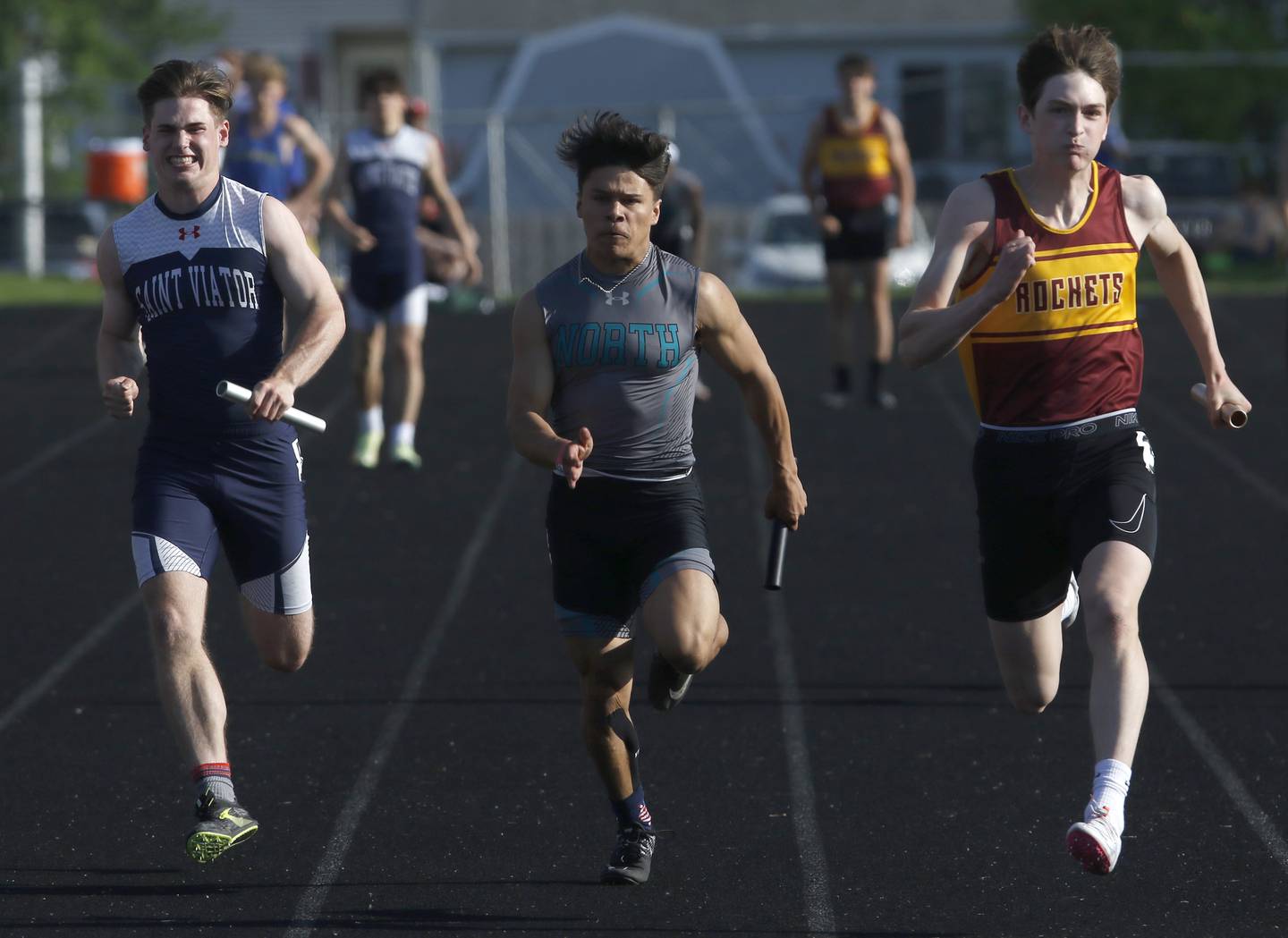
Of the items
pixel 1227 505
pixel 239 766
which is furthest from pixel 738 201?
pixel 239 766

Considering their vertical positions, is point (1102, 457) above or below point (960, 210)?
below

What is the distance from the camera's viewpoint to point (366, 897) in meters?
5.43

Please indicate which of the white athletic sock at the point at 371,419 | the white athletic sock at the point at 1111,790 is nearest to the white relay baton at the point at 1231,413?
the white athletic sock at the point at 1111,790

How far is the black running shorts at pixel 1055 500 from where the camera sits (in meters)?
5.52

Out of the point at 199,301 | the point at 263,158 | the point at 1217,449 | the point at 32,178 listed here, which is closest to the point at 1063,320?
the point at 199,301

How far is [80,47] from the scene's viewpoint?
34.0m

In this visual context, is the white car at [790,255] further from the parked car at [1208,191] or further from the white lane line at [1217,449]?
the white lane line at [1217,449]

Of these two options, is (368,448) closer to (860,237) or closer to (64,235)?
(860,237)

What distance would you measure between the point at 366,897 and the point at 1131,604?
2032 mm

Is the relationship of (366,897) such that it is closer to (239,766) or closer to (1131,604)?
(239,766)

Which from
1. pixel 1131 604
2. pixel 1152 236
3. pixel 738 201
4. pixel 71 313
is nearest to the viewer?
pixel 1131 604

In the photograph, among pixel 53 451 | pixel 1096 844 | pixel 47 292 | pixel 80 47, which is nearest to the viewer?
pixel 1096 844

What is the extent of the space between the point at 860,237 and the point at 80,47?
22.9 metres

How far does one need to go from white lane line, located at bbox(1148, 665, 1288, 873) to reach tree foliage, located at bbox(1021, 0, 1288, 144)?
75.3ft
